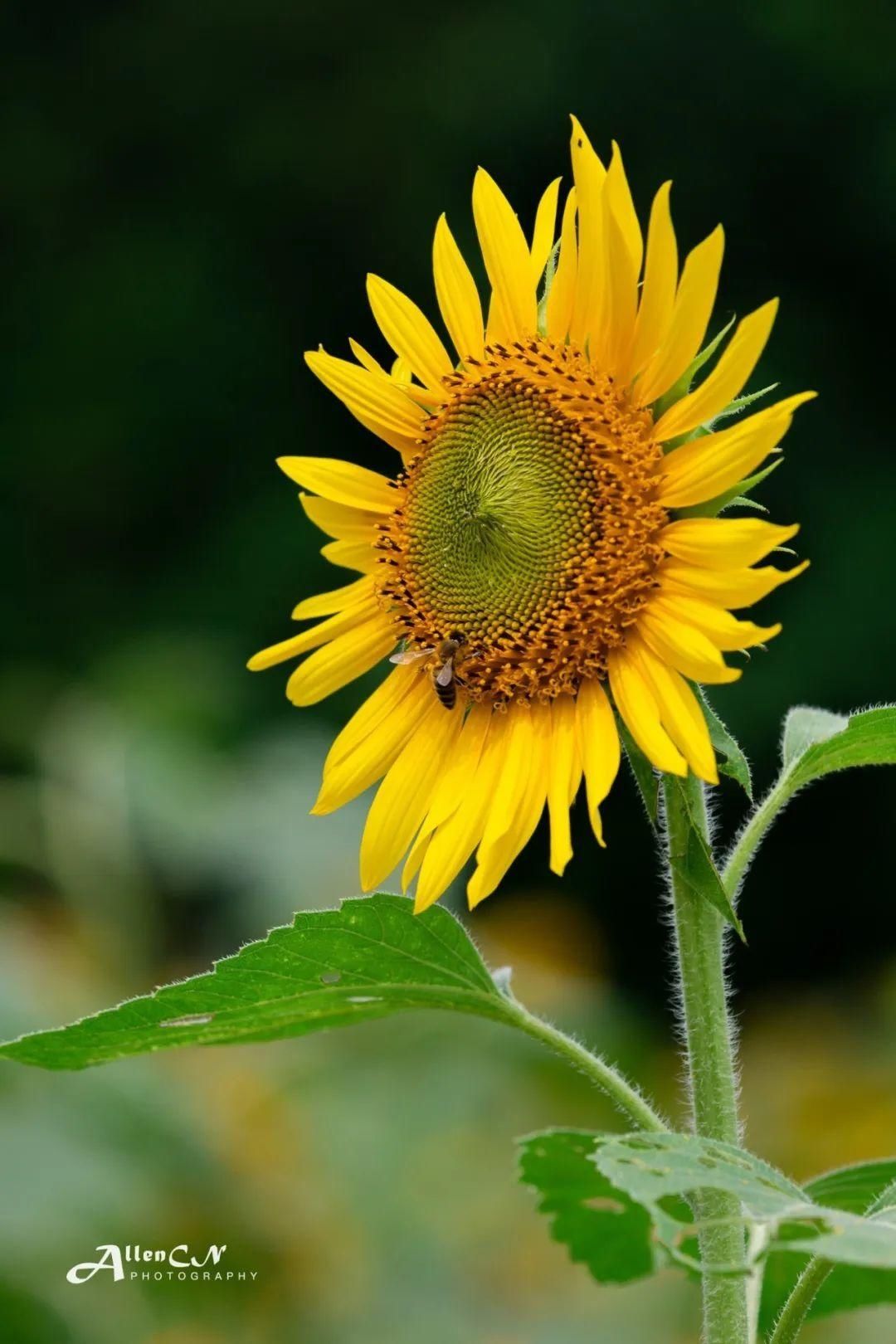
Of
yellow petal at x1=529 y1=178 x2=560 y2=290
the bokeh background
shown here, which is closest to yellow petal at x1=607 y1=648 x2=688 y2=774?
yellow petal at x1=529 y1=178 x2=560 y2=290

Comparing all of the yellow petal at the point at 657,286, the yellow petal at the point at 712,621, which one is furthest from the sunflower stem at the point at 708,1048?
the yellow petal at the point at 657,286

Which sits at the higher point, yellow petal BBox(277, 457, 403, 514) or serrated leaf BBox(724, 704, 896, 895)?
yellow petal BBox(277, 457, 403, 514)

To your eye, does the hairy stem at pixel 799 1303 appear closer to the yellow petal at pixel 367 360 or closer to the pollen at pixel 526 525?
the pollen at pixel 526 525

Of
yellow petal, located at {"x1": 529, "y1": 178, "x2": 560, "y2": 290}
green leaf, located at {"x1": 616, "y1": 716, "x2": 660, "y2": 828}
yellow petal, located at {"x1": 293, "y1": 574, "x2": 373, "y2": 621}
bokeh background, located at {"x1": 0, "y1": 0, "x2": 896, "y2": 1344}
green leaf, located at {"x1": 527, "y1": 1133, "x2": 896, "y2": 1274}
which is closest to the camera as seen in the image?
green leaf, located at {"x1": 527, "y1": 1133, "x2": 896, "y2": 1274}

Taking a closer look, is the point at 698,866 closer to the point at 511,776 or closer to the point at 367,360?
the point at 511,776

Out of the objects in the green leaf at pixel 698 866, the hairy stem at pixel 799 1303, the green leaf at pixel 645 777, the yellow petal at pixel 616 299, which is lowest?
the hairy stem at pixel 799 1303

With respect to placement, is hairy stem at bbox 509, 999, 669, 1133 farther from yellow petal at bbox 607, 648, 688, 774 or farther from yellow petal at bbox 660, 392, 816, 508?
yellow petal at bbox 660, 392, 816, 508
